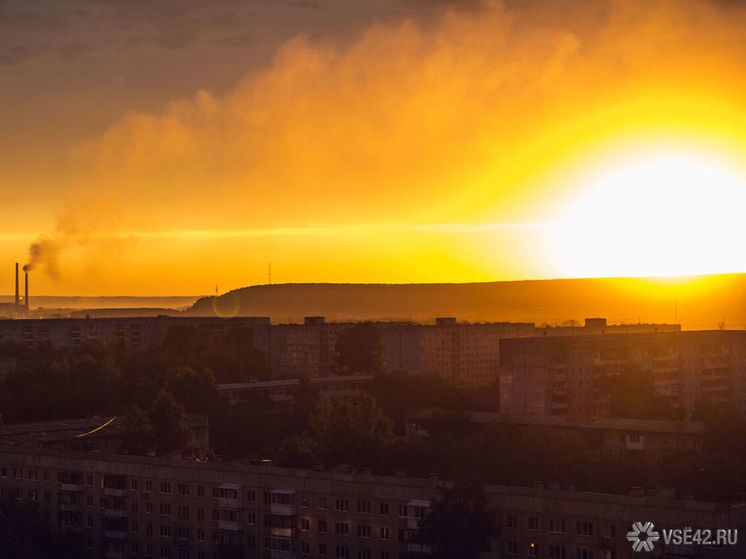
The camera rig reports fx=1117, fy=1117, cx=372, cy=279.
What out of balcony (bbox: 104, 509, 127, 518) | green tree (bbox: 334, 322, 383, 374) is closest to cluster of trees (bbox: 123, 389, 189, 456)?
balcony (bbox: 104, 509, 127, 518)

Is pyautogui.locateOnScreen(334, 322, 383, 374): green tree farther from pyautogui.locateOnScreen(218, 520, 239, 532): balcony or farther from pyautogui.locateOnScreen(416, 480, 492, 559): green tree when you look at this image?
pyautogui.locateOnScreen(416, 480, 492, 559): green tree

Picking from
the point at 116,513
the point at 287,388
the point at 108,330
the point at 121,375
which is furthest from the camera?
the point at 108,330

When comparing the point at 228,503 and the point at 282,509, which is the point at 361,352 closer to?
the point at 228,503

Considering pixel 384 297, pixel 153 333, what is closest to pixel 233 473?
pixel 153 333

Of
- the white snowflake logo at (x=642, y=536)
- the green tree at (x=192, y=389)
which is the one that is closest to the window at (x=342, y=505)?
the white snowflake logo at (x=642, y=536)

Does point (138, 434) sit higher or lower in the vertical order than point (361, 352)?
lower

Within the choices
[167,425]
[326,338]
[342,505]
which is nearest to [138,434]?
[167,425]
